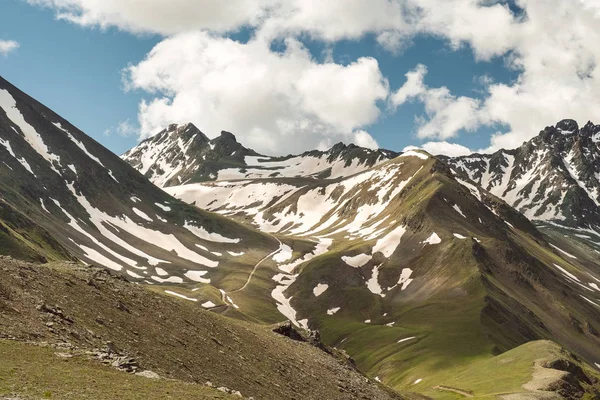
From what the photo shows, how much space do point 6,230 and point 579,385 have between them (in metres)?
98.3

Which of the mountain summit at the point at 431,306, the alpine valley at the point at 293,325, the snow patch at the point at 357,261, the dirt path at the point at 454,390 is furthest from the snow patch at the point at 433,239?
the dirt path at the point at 454,390

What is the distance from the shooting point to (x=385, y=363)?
383 feet

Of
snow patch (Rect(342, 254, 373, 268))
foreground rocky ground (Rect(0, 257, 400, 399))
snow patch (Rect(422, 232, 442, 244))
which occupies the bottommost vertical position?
foreground rocky ground (Rect(0, 257, 400, 399))

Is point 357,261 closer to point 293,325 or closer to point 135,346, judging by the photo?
point 293,325

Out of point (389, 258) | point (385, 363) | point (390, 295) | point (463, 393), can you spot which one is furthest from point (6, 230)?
point (389, 258)

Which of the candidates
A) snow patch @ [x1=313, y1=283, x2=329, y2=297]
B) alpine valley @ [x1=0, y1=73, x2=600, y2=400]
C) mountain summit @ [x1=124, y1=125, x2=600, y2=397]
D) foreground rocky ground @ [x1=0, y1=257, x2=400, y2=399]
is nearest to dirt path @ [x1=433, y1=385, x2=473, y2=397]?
alpine valley @ [x1=0, y1=73, x2=600, y2=400]

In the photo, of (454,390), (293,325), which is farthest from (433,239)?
(293,325)

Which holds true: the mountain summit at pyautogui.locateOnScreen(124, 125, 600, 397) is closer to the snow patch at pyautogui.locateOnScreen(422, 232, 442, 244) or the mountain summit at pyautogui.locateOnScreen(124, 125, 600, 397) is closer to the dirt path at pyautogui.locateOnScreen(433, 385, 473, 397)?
the snow patch at pyautogui.locateOnScreen(422, 232, 442, 244)

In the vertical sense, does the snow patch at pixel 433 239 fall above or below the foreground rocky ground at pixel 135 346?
above

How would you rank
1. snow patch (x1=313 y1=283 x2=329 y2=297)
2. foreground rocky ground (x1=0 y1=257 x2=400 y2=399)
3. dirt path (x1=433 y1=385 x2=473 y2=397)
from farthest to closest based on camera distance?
1. snow patch (x1=313 y1=283 x2=329 y2=297)
2. dirt path (x1=433 y1=385 x2=473 y2=397)
3. foreground rocky ground (x1=0 y1=257 x2=400 y2=399)

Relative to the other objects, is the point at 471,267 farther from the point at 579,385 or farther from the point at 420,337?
the point at 579,385

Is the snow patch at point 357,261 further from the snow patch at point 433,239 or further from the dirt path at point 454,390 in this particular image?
Result: the dirt path at point 454,390

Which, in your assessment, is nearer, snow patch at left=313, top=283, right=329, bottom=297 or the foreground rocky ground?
the foreground rocky ground

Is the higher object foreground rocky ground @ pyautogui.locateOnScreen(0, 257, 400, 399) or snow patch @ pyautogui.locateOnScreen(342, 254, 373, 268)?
snow patch @ pyautogui.locateOnScreen(342, 254, 373, 268)
